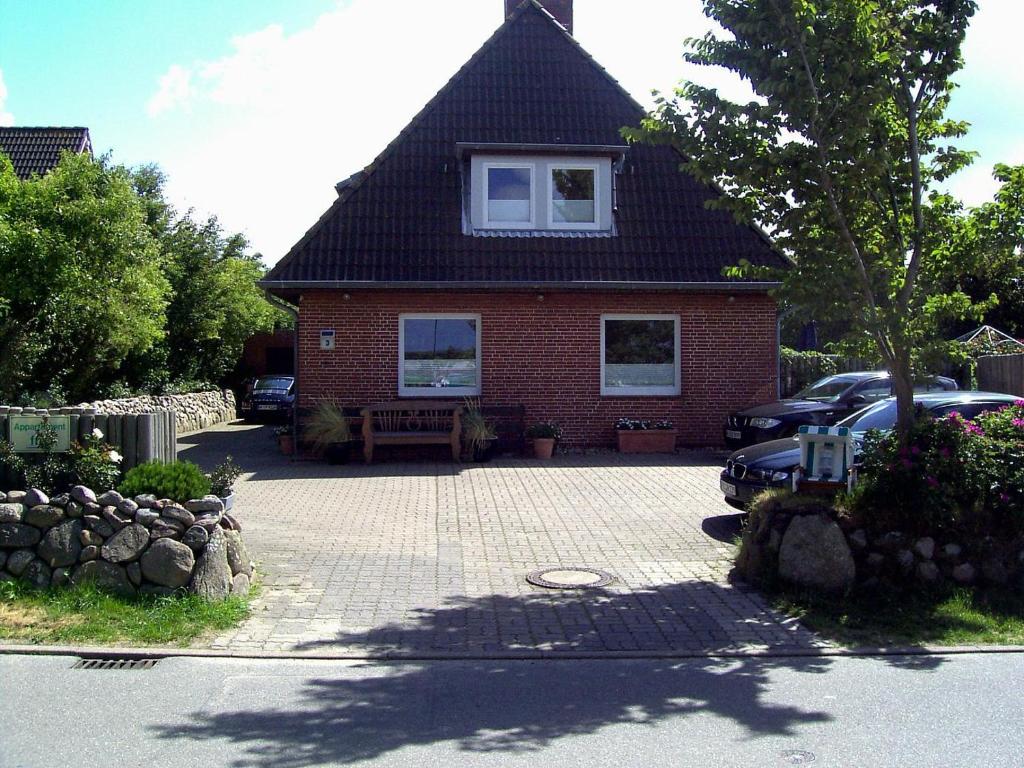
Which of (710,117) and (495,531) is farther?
(495,531)

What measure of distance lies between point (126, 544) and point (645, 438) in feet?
37.2

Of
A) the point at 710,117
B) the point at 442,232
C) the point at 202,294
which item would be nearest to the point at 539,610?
the point at 710,117

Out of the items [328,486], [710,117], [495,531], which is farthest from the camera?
[328,486]

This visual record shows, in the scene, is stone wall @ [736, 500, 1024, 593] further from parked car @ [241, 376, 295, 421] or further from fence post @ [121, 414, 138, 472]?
parked car @ [241, 376, 295, 421]

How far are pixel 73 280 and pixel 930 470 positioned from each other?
44.2ft

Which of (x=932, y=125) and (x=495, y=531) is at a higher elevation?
(x=932, y=125)

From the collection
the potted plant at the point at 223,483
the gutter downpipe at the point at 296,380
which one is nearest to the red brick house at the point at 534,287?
the gutter downpipe at the point at 296,380

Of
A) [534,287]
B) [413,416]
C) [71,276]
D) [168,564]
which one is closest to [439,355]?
[413,416]

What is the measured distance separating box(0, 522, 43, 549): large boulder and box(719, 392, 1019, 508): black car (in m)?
6.98

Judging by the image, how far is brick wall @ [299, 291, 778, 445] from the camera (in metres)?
17.5

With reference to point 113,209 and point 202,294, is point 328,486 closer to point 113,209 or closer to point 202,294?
point 113,209

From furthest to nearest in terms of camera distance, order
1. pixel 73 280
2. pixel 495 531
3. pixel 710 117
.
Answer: pixel 73 280 → pixel 495 531 → pixel 710 117

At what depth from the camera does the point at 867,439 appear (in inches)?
351

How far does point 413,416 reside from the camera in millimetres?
17016
